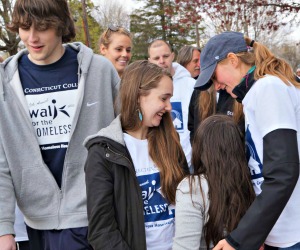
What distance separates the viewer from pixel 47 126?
7.27ft

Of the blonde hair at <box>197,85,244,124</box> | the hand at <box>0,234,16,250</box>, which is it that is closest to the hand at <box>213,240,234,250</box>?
the hand at <box>0,234,16,250</box>

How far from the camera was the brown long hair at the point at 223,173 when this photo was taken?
197 cm

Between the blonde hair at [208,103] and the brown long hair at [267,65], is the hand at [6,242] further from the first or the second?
the blonde hair at [208,103]

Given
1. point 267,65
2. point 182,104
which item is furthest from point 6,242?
point 182,104

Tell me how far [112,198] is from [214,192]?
55 cm

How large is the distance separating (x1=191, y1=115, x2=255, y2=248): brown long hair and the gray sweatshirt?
677 mm

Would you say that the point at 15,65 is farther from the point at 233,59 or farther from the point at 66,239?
the point at 233,59

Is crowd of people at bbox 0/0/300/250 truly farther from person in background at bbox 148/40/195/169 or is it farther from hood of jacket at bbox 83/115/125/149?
person in background at bbox 148/40/195/169

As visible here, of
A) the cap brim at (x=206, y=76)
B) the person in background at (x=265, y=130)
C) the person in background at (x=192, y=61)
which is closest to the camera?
A: the person in background at (x=265, y=130)

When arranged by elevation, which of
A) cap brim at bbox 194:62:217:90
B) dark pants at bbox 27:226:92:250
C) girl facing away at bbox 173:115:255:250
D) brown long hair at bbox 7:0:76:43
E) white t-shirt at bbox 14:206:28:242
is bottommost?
white t-shirt at bbox 14:206:28:242

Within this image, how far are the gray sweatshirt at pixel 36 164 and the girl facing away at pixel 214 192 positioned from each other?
62 cm

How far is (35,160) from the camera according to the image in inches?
84.4

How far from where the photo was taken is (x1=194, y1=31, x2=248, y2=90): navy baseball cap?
2074 millimetres

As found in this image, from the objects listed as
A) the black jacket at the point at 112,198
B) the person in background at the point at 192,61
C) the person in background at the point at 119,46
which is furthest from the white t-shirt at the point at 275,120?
the person in background at the point at 192,61
